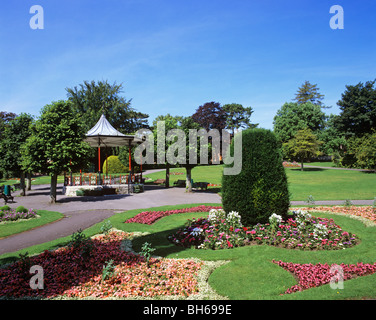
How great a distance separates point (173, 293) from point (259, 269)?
235 centimetres

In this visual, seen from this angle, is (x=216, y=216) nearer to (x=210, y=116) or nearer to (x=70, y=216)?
(x=70, y=216)

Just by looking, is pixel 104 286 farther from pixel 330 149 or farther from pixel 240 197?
pixel 330 149

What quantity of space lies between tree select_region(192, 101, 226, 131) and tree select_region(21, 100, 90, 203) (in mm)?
Result: 64594

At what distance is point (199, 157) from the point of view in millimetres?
22000

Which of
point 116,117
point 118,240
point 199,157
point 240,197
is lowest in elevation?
point 118,240

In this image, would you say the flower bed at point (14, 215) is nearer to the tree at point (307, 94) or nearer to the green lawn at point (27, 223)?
the green lawn at point (27, 223)

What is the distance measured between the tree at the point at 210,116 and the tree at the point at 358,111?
125 feet

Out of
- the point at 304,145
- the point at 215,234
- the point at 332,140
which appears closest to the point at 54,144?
the point at 215,234

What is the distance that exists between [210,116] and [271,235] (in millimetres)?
75992

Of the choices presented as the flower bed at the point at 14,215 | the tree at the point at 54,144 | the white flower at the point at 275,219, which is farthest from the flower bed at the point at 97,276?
the tree at the point at 54,144

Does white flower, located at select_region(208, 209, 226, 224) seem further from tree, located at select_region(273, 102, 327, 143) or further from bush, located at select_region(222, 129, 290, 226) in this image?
tree, located at select_region(273, 102, 327, 143)

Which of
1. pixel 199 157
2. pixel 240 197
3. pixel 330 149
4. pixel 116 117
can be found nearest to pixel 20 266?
pixel 240 197

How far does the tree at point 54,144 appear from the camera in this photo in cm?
1753

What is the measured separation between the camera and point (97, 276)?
612 centimetres
